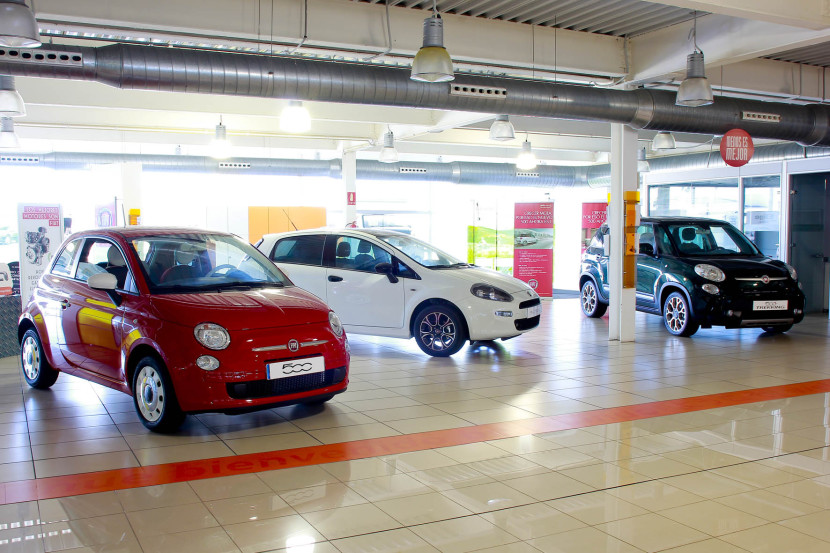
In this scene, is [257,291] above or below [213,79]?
below

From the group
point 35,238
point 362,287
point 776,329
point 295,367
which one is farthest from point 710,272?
point 35,238

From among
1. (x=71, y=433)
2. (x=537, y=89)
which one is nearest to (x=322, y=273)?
(x=537, y=89)

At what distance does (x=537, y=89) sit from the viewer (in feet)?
28.8

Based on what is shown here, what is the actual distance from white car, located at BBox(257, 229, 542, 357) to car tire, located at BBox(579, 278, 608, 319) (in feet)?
12.7

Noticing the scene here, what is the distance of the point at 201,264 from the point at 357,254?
3120mm

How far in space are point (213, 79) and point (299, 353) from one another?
10.8 ft

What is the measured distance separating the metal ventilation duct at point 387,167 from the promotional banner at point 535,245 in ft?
10.4

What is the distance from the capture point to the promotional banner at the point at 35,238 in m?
A: 10.3

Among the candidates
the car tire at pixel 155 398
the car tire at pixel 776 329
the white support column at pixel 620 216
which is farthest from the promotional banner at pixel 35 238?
the car tire at pixel 776 329

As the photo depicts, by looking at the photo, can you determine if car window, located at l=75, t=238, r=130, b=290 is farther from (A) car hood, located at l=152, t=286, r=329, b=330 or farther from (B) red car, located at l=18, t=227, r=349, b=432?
(A) car hood, located at l=152, t=286, r=329, b=330

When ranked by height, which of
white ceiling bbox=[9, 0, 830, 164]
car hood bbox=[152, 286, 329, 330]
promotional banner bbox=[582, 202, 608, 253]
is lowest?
car hood bbox=[152, 286, 329, 330]

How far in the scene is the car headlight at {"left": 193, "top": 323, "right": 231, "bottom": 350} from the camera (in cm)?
516

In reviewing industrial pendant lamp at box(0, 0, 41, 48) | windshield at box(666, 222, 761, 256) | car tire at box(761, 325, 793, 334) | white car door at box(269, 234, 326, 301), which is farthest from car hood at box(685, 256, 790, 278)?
industrial pendant lamp at box(0, 0, 41, 48)

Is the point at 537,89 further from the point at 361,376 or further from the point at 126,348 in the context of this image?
the point at 126,348
